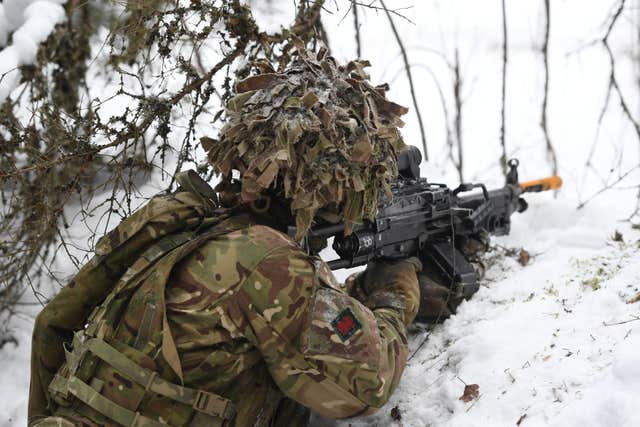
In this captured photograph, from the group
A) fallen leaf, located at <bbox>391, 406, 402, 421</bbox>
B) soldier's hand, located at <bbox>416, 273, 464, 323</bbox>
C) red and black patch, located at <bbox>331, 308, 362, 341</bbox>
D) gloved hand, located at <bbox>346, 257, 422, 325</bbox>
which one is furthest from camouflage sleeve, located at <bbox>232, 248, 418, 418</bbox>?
soldier's hand, located at <bbox>416, 273, 464, 323</bbox>

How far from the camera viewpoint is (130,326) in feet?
6.51

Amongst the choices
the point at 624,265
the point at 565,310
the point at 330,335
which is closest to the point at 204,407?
the point at 330,335

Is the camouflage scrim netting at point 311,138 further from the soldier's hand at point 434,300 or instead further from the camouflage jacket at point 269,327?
the soldier's hand at point 434,300

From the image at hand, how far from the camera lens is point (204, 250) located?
1996mm

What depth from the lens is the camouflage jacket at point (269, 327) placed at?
1935 millimetres

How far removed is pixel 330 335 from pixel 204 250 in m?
0.49

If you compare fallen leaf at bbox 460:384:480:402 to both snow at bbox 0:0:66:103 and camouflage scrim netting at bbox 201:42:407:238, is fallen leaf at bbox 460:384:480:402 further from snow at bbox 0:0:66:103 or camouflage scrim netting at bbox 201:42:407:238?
snow at bbox 0:0:66:103

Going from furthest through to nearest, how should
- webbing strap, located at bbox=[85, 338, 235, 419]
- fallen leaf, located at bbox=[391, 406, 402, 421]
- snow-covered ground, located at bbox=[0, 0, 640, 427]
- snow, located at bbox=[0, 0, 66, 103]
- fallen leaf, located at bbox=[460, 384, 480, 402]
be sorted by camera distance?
snow, located at bbox=[0, 0, 66, 103] < fallen leaf, located at bbox=[391, 406, 402, 421] < fallen leaf, located at bbox=[460, 384, 480, 402] < snow-covered ground, located at bbox=[0, 0, 640, 427] < webbing strap, located at bbox=[85, 338, 235, 419]

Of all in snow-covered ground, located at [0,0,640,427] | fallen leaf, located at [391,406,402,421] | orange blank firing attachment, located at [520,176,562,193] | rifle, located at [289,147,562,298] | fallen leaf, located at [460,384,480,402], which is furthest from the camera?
orange blank firing attachment, located at [520,176,562,193]

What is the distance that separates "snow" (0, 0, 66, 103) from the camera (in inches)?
149

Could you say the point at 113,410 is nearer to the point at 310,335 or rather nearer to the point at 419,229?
the point at 310,335

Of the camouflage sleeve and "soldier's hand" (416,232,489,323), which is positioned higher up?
"soldier's hand" (416,232,489,323)

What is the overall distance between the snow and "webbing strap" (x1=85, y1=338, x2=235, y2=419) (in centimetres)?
239

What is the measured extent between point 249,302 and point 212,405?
38 cm
